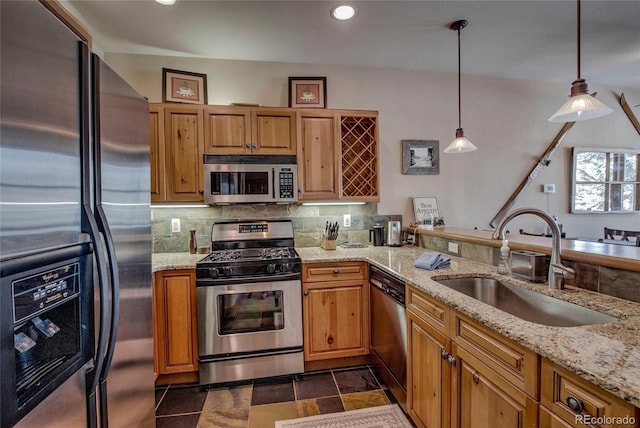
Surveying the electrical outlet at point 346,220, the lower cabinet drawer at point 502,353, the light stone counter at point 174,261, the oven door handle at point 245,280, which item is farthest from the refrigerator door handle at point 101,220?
the electrical outlet at point 346,220

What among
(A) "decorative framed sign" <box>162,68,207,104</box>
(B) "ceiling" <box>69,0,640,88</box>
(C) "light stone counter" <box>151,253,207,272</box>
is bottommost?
(C) "light stone counter" <box>151,253,207,272</box>

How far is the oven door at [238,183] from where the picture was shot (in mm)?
2433

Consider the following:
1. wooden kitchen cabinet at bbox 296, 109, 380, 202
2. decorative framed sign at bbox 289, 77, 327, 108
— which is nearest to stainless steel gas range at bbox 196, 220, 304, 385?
wooden kitchen cabinet at bbox 296, 109, 380, 202

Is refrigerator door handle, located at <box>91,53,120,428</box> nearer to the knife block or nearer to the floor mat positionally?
the floor mat

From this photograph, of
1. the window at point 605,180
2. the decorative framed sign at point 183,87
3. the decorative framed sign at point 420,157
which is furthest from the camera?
the window at point 605,180

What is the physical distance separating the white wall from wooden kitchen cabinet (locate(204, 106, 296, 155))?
1.38 feet

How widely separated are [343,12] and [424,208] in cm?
201

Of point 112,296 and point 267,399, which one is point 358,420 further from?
point 112,296

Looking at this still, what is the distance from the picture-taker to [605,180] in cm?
362

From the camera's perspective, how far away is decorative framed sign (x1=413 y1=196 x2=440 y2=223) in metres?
3.12

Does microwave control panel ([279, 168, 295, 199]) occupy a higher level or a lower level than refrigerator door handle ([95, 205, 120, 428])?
higher

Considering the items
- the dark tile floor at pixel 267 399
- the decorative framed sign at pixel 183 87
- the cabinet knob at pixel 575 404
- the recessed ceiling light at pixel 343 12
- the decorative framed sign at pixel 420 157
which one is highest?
the recessed ceiling light at pixel 343 12

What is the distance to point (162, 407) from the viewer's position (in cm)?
200

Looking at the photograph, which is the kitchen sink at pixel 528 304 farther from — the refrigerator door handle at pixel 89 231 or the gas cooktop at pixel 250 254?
the refrigerator door handle at pixel 89 231
